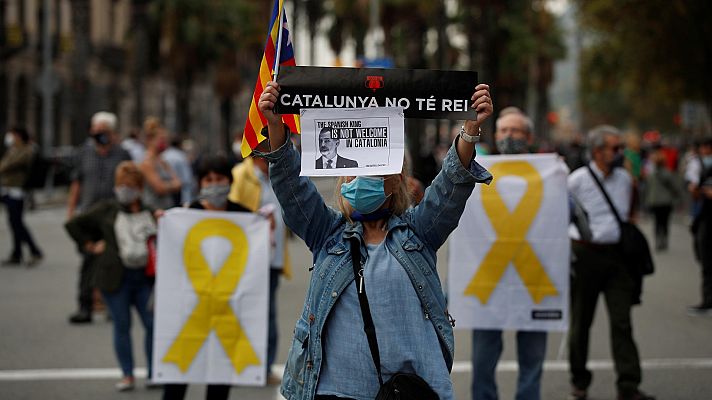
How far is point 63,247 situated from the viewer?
1877 cm

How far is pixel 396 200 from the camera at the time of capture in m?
4.21

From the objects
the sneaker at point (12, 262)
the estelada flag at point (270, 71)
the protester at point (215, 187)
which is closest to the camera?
the estelada flag at point (270, 71)

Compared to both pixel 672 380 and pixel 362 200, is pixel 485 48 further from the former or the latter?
pixel 362 200

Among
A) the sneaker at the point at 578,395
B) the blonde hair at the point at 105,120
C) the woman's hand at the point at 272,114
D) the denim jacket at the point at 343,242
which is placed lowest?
the sneaker at the point at 578,395

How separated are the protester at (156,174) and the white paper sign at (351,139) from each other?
7515 millimetres

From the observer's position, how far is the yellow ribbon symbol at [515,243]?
6.84 m

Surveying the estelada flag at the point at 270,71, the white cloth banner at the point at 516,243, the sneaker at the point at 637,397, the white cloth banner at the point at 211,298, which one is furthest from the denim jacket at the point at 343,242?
the sneaker at the point at 637,397

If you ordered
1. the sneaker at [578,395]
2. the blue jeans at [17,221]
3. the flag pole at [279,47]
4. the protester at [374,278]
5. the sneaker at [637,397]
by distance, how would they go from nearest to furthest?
the protester at [374,278], the flag pole at [279,47], the sneaker at [637,397], the sneaker at [578,395], the blue jeans at [17,221]

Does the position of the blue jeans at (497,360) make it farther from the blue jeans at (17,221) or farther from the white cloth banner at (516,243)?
the blue jeans at (17,221)

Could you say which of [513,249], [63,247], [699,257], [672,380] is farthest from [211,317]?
[63,247]

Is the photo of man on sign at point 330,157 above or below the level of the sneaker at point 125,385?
above

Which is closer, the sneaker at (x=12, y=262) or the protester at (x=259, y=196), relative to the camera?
the protester at (x=259, y=196)

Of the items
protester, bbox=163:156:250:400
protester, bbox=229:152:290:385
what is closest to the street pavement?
A: protester, bbox=229:152:290:385

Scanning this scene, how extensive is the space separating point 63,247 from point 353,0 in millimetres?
27017
